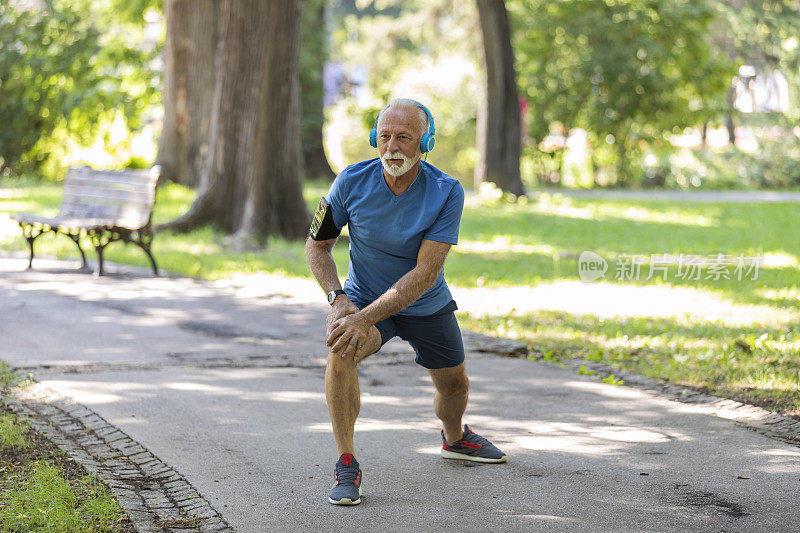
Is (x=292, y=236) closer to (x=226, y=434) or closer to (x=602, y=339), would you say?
(x=602, y=339)

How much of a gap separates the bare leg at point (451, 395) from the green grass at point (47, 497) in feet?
A: 5.31

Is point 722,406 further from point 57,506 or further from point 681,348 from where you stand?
point 57,506

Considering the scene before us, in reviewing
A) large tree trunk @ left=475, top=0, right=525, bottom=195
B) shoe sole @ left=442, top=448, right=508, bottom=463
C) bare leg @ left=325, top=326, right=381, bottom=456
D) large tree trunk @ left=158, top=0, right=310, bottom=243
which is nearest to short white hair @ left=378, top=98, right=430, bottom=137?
bare leg @ left=325, top=326, right=381, bottom=456

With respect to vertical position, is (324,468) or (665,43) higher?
(665,43)

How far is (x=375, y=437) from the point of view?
6.18 m

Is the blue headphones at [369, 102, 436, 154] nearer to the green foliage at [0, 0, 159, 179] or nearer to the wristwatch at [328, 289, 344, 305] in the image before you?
the wristwatch at [328, 289, 344, 305]

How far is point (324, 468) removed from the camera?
5.57 metres

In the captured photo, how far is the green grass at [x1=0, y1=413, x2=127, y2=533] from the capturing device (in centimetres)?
464

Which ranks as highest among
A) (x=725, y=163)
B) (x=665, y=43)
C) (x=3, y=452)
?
(x=665, y=43)

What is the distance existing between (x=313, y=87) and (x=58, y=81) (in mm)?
6825

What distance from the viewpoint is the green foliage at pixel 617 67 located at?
3003 centimetres

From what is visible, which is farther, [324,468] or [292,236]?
[292,236]

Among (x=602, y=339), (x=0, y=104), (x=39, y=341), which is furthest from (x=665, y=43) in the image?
(x=39, y=341)

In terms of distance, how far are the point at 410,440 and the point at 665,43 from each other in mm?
26627
